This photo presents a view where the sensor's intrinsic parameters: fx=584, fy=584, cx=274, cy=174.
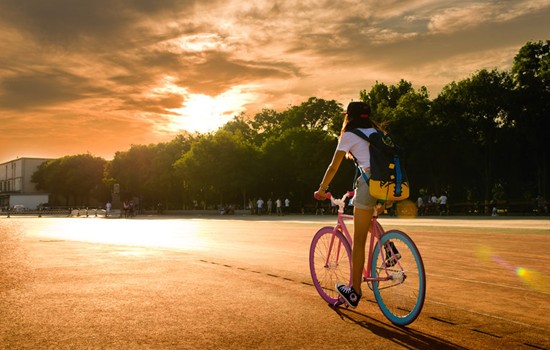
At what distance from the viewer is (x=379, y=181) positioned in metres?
5.38

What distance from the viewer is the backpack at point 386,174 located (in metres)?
5.37

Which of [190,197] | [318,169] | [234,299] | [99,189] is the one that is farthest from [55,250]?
[99,189]

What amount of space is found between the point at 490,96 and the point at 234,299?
4698cm

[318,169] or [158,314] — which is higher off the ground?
[318,169]

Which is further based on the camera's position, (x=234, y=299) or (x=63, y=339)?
(x=234, y=299)

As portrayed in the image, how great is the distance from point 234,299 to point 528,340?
3.24 m

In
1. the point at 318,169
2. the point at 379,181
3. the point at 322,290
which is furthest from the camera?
the point at 318,169

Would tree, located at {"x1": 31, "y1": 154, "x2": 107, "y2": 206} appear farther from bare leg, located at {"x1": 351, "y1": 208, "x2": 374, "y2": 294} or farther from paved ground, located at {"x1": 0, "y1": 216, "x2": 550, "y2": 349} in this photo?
bare leg, located at {"x1": 351, "y1": 208, "x2": 374, "y2": 294}

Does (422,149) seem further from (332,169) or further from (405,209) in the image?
(332,169)

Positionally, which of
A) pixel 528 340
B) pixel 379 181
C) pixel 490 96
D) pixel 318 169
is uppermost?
pixel 490 96

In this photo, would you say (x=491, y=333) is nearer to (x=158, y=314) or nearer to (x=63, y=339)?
(x=158, y=314)

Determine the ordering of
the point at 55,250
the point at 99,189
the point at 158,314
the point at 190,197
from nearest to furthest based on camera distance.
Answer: the point at 158,314 < the point at 55,250 < the point at 190,197 < the point at 99,189

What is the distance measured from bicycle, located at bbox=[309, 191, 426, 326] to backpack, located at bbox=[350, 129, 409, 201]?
310 millimetres

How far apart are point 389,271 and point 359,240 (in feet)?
1.39
